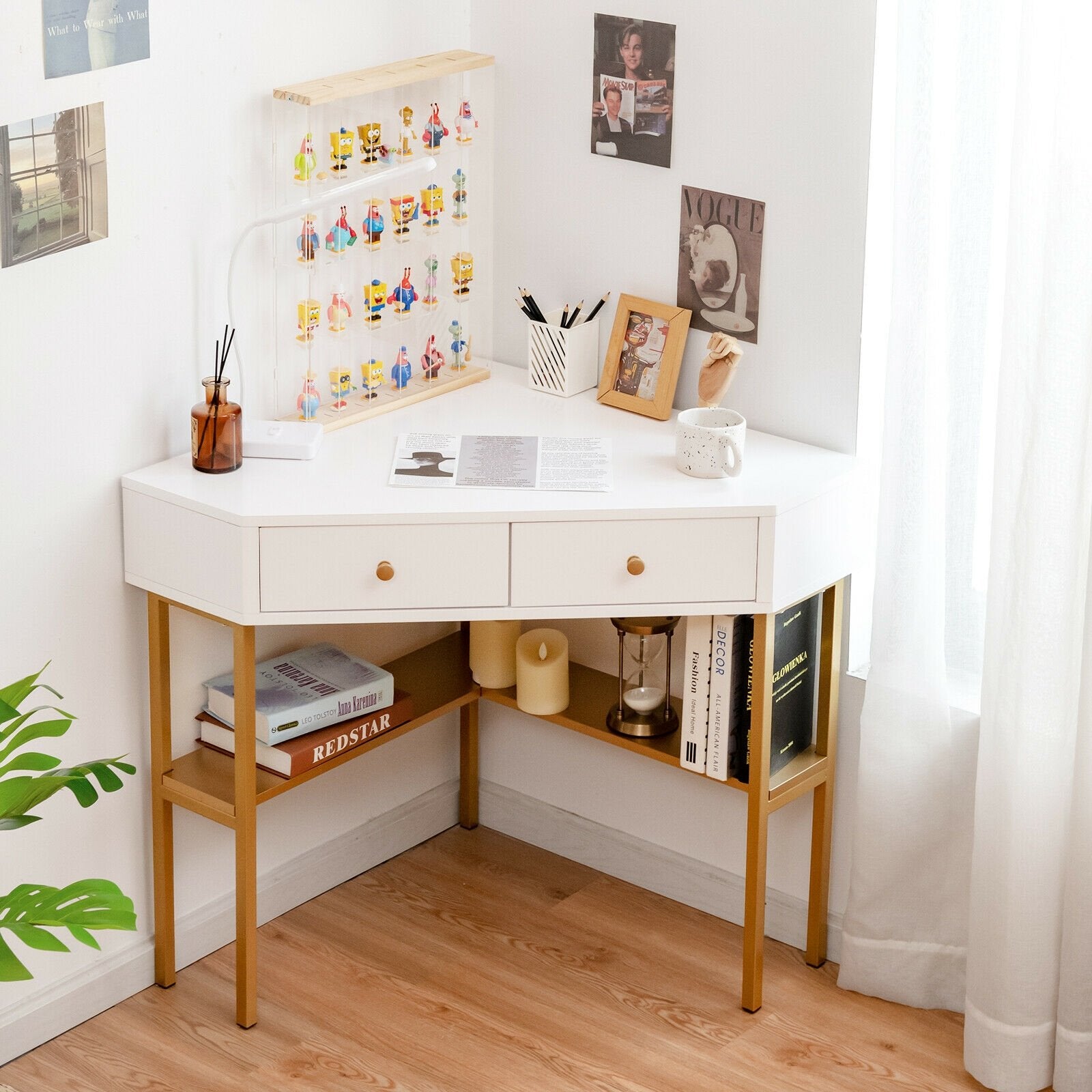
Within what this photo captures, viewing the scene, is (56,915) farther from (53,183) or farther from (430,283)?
(430,283)

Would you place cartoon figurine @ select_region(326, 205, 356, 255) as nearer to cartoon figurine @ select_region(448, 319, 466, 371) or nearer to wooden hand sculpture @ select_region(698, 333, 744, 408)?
cartoon figurine @ select_region(448, 319, 466, 371)

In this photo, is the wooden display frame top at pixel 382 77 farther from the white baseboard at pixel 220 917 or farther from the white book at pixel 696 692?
the white baseboard at pixel 220 917

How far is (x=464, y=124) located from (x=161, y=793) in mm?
1170

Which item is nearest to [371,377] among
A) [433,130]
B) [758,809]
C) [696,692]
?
[433,130]

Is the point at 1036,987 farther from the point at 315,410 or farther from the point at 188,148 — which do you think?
the point at 188,148

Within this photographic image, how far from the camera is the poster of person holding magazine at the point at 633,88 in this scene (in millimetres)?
2506

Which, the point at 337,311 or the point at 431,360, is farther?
the point at 431,360

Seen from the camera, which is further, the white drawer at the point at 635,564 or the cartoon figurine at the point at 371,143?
the cartoon figurine at the point at 371,143

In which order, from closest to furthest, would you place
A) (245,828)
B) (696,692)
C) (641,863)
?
(245,828), (696,692), (641,863)

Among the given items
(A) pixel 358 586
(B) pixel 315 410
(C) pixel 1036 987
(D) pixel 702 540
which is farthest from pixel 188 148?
(C) pixel 1036 987

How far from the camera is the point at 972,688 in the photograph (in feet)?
8.06

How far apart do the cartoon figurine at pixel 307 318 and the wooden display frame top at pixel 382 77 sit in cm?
30

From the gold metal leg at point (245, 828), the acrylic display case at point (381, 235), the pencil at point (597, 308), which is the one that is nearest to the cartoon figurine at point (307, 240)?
the acrylic display case at point (381, 235)

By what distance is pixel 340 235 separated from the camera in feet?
8.19
